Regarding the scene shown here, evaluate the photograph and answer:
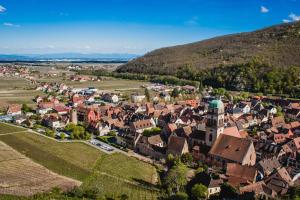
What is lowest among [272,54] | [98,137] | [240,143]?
[98,137]

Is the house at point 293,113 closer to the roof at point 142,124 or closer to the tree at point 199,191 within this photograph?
the roof at point 142,124

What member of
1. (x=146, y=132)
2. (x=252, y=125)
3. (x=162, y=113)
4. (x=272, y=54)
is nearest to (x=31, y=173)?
(x=146, y=132)

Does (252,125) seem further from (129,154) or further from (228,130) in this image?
(129,154)

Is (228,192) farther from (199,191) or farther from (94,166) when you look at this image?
(94,166)

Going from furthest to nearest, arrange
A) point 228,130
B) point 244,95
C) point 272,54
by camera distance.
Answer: point 272,54 → point 244,95 → point 228,130

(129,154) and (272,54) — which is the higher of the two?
(272,54)

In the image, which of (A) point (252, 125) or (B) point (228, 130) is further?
(A) point (252, 125)

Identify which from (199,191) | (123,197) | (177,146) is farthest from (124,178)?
(199,191)
